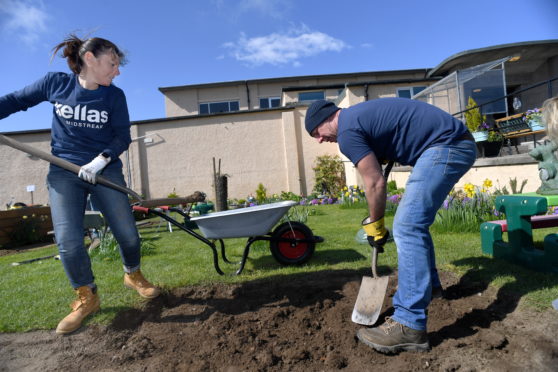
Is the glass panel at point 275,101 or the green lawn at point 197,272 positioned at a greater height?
the glass panel at point 275,101

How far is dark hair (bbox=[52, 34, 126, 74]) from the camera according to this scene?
2340mm

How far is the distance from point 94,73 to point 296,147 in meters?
10.8

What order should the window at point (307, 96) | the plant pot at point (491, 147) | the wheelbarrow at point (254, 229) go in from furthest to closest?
the window at point (307, 96)
the plant pot at point (491, 147)
the wheelbarrow at point (254, 229)

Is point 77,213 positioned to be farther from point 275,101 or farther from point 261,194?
point 275,101

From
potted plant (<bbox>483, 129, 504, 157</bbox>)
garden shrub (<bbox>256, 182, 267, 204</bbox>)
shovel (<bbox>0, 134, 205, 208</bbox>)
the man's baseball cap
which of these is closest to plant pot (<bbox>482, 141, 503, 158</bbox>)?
potted plant (<bbox>483, 129, 504, 157</bbox>)

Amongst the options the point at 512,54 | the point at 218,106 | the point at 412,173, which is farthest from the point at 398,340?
the point at 218,106

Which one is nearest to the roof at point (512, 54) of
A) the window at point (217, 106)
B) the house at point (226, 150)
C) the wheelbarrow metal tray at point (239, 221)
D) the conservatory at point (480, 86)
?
the house at point (226, 150)

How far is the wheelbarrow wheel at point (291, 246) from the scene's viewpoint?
345 centimetres

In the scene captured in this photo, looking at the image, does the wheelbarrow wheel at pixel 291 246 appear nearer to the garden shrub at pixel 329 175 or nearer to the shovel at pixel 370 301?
the shovel at pixel 370 301

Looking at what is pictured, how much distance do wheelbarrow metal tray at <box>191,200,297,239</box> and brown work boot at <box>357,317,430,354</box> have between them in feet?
4.69

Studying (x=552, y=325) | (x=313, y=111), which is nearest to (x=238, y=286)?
(x=313, y=111)

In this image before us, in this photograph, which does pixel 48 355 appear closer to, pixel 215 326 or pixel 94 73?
pixel 215 326

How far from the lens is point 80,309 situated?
232cm

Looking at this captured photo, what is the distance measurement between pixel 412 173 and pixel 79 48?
2.24 metres
